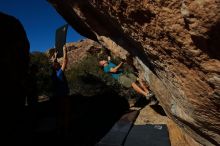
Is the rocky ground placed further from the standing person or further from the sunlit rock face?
the standing person

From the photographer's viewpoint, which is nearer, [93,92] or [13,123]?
[13,123]

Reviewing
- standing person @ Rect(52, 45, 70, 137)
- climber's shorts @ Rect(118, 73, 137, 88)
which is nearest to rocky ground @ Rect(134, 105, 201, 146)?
climber's shorts @ Rect(118, 73, 137, 88)

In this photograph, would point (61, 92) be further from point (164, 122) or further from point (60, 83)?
point (164, 122)

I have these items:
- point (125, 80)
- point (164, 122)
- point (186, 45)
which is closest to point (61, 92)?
point (164, 122)

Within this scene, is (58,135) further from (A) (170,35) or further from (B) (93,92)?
(B) (93,92)

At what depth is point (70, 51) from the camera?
2445 cm

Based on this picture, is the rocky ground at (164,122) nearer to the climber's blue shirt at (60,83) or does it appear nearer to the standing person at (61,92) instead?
the standing person at (61,92)

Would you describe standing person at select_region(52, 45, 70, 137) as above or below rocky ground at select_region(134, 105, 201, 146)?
above

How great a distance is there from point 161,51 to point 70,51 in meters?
22.2

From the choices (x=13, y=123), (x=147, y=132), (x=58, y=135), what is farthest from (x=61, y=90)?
(x=147, y=132)

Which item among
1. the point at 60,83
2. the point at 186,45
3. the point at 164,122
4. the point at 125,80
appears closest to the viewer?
the point at 186,45

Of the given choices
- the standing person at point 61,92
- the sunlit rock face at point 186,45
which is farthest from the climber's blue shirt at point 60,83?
the sunlit rock face at point 186,45

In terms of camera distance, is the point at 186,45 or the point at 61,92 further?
the point at 61,92

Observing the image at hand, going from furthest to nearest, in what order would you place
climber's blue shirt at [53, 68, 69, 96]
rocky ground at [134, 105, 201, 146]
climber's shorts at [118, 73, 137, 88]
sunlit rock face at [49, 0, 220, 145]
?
climber's shorts at [118, 73, 137, 88] → climber's blue shirt at [53, 68, 69, 96] → rocky ground at [134, 105, 201, 146] → sunlit rock face at [49, 0, 220, 145]
